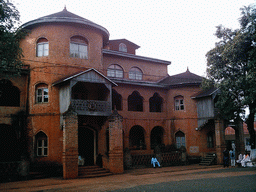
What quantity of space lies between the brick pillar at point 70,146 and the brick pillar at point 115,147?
2728mm

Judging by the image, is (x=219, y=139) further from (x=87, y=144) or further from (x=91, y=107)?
(x=91, y=107)

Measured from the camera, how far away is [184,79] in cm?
2825

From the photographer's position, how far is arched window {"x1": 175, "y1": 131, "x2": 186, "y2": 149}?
27.1 meters

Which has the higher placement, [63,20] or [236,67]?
[63,20]

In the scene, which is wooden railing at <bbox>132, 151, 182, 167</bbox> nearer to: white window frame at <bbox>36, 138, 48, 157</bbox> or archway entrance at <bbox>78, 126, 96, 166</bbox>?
archway entrance at <bbox>78, 126, 96, 166</bbox>

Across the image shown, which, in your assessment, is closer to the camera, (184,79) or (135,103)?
(184,79)

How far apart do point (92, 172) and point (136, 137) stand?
1046 centimetres

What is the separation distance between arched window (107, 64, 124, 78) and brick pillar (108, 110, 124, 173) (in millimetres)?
8192

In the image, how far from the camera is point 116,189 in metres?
12.9

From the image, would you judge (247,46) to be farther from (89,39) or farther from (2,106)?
(2,106)

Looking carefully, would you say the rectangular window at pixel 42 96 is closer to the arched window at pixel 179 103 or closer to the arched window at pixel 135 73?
the arched window at pixel 135 73

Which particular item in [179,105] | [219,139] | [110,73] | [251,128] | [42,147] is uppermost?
[110,73]

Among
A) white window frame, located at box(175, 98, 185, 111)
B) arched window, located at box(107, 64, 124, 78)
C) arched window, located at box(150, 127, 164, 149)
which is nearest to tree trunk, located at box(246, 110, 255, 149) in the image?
white window frame, located at box(175, 98, 185, 111)

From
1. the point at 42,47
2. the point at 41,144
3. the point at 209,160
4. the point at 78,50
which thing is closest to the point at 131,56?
the point at 78,50
